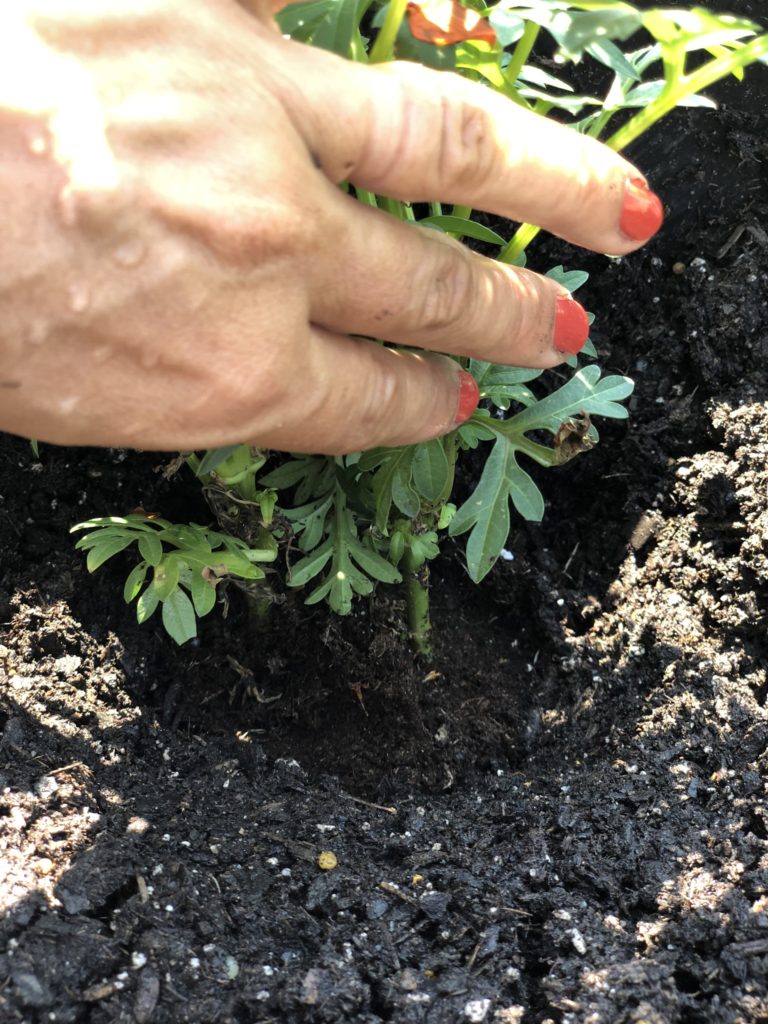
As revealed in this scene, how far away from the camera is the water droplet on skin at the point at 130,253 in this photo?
96 cm

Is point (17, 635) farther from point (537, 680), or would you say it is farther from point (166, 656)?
point (537, 680)

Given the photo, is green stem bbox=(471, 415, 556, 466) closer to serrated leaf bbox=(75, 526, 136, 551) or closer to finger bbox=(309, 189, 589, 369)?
finger bbox=(309, 189, 589, 369)

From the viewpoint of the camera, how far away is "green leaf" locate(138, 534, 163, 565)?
146cm

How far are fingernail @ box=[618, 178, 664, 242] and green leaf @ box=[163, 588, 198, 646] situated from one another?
890 mm

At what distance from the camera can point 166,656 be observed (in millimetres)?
1891

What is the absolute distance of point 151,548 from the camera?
1465mm

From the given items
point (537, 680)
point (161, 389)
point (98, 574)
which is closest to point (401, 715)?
point (537, 680)

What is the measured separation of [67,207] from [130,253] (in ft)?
0.24

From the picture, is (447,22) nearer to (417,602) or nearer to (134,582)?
(134,582)

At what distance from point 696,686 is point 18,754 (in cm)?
123

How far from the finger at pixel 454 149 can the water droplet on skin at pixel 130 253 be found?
22 cm

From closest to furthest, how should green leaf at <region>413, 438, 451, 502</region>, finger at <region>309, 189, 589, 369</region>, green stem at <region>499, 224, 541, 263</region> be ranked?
finger at <region>309, 189, 589, 369</region>, green stem at <region>499, 224, 541, 263</region>, green leaf at <region>413, 438, 451, 502</region>

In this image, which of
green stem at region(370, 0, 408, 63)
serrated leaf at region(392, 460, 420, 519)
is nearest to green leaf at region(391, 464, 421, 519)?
serrated leaf at region(392, 460, 420, 519)

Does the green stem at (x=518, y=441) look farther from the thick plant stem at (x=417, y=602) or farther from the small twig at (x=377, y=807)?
the small twig at (x=377, y=807)
